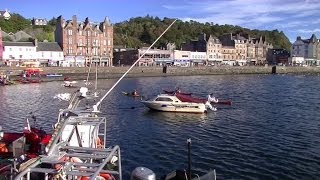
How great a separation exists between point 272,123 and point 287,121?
2.51 metres

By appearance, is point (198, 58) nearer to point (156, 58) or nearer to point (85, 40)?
point (156, 58)

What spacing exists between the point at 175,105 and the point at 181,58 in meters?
134

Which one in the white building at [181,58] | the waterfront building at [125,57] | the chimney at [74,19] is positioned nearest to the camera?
the chimney at [74,19]

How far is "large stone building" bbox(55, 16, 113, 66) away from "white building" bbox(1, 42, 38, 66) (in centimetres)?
1147

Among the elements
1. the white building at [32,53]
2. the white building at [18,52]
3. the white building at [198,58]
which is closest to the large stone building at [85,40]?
the white building at [32,53]

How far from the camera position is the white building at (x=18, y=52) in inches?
5344

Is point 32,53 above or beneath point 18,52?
beneath

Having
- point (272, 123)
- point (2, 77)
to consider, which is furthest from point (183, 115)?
point (2, 77)

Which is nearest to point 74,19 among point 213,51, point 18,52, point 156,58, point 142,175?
point 18,52

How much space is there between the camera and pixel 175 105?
49.0 meters

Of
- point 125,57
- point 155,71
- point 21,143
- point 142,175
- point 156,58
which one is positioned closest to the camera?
point 142,175

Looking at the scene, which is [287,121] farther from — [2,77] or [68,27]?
[68,27]

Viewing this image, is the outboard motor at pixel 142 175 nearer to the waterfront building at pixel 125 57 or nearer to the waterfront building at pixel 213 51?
the waterfront building at pixel 125 57

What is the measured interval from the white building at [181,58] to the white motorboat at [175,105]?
129 metres
